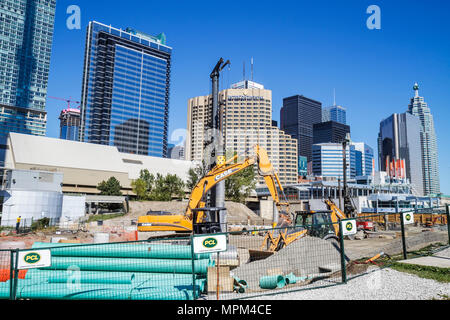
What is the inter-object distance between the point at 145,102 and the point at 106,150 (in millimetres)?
96840

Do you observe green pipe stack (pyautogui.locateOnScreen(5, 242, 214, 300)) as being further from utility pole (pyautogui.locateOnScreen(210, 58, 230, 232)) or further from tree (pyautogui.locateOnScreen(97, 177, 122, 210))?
tree (pyautogui.locateOnScreen(97, 177, 122, 210))

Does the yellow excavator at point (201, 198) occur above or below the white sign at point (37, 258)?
above

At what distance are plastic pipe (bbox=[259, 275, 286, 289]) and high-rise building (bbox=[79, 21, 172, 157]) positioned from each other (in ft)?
559

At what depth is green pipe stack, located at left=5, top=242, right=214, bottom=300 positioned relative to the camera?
9.11 m

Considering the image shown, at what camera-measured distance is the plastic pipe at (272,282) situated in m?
10.4

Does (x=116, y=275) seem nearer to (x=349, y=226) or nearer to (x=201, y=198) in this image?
(x=349, y=226)

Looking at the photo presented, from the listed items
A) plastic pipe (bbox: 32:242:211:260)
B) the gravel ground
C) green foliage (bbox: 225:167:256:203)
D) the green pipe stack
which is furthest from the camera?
green foliage (bbox: 225:167:256:203)

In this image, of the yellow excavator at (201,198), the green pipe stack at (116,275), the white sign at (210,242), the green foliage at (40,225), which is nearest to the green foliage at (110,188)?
the green foliage at (40,225)

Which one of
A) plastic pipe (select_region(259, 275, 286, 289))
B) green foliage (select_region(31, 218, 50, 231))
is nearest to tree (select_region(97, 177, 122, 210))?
green foliage (select_region(31, 218, 50, 231))

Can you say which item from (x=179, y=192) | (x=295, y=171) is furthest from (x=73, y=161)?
(x=295, y=171)

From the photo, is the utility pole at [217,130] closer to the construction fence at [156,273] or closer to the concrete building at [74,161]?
the construction fence at [156,273]

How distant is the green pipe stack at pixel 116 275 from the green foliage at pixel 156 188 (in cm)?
6682

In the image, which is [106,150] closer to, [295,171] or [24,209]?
[24,209]

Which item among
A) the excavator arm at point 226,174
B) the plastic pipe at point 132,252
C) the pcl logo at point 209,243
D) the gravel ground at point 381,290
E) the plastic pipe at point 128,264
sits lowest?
the gravel ground at point 381,290
